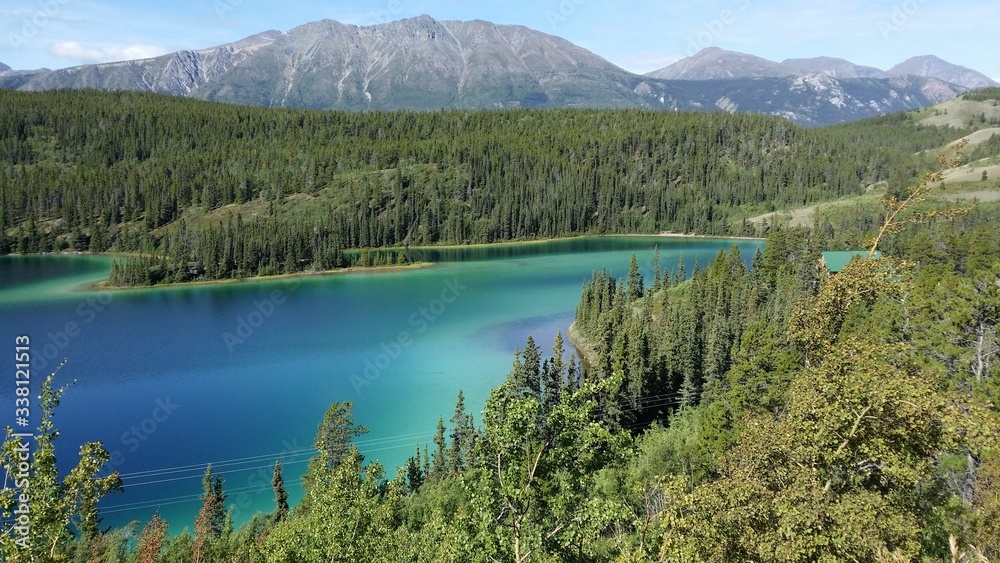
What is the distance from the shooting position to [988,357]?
19.9 m

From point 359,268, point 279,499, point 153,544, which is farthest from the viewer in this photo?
point 359,268

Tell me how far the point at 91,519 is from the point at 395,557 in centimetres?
772

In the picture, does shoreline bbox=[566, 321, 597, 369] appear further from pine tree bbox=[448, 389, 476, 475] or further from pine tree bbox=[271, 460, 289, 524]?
pine tree bbox=[271, 460, 289, 524]

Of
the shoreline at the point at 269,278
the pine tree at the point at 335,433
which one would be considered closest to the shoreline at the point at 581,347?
the pine tree at the point at 335,433

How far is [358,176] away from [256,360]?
113 m

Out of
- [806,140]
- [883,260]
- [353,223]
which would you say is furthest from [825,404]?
[806,140]

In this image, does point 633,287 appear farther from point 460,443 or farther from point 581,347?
point 460,443

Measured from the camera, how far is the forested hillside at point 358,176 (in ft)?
446

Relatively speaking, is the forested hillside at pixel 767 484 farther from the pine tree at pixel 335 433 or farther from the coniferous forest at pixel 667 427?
the pine tree at pixel 335 433

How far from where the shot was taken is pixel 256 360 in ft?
174

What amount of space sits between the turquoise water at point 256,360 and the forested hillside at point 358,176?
2637 centimetres

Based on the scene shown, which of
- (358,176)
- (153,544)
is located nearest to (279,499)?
(153,544)

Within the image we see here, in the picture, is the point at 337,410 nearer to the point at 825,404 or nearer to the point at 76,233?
the point at 825,404

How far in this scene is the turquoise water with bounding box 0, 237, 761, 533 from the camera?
111 ft
